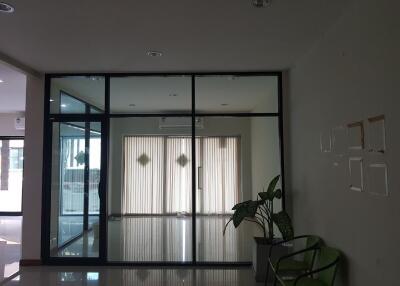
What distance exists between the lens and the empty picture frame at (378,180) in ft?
7.46

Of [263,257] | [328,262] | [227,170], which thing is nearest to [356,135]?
[328,262]

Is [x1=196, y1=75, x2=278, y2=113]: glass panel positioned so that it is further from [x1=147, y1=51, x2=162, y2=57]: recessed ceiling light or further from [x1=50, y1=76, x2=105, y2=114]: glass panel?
[x1=50, y1=76, x2=105, y2=114]: glass panel

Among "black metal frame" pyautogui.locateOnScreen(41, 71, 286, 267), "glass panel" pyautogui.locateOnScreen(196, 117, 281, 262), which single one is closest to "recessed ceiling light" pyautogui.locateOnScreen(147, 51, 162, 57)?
"black metal frame" pyautogui.locateOnScreen(41, 71, 286, 267)

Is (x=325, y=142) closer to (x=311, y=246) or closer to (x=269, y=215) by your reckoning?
(x=311, y=246)

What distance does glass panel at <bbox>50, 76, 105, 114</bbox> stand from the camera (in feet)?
16.7

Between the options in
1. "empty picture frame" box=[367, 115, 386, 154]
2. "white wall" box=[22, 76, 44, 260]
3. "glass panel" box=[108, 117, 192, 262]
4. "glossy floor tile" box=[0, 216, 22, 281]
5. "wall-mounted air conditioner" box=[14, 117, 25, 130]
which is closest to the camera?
"empty picture frame" box=[367, 115, 386, 154]

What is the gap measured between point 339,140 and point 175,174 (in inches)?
204

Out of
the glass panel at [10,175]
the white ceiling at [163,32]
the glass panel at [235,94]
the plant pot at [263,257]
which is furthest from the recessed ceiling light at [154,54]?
the glass panel at [10,175]

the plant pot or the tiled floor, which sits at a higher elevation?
the plant pot

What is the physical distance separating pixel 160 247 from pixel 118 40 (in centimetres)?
363

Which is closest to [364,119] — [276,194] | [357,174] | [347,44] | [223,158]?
[357,174]

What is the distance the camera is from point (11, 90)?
637 centimetres

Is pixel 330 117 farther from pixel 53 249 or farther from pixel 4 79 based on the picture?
pixel 4 79

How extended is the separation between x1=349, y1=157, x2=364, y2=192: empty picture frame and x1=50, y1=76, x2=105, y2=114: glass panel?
11.9 feet
